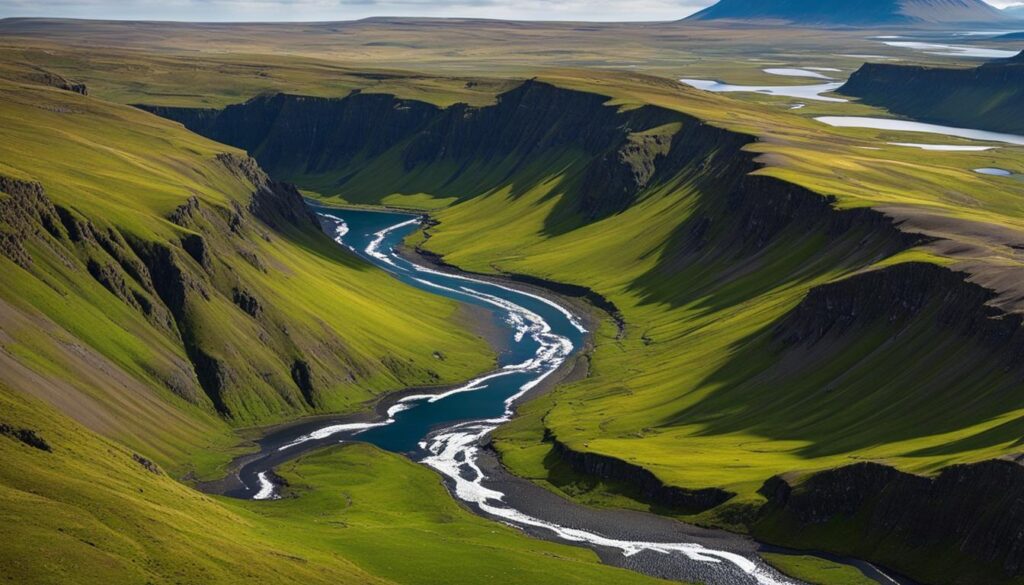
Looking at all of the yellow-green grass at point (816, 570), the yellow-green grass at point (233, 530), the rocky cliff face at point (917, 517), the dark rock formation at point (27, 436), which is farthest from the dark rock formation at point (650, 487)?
the dark rock formation at point (27, 436)

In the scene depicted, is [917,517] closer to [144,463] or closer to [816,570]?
[816,570]

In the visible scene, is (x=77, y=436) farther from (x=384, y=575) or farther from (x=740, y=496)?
(x=740, y=496)

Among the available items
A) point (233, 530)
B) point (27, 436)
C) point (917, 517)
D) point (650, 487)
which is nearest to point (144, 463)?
point (233, 530)

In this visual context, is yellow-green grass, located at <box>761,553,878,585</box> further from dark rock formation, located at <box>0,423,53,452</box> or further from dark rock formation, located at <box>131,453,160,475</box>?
dark rock formation, located at <box>0,423,53,452</box>

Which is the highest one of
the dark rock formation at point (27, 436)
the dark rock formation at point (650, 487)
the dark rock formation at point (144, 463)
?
Answer: the dark rock formation at point (27, 436)

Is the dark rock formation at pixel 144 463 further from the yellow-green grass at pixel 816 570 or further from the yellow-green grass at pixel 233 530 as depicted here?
the yellow-green grass at pixel 816 570

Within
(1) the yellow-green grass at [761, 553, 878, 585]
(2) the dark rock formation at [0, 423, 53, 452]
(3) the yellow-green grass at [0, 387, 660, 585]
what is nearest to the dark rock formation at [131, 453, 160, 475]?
(3) the yellow-green grass at [0, 387, 660, 585]

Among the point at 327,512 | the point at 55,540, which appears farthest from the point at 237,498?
the point at 55,540
